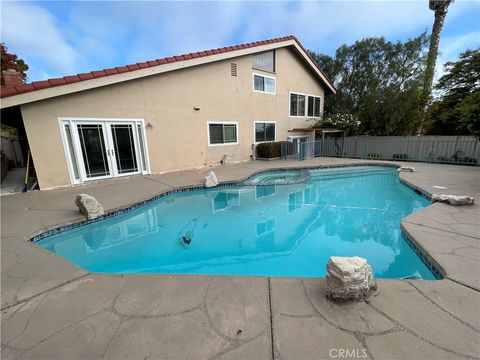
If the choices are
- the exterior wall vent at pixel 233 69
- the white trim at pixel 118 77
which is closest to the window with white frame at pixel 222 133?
the exterior wall vent at pixel 233 69

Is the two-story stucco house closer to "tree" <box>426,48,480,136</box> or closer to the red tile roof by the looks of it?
the red tile roof

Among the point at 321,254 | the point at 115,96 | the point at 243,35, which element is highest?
the point at 243,35

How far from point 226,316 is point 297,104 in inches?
570

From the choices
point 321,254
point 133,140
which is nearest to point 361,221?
point 321,254

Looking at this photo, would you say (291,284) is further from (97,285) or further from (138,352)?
(97,285)

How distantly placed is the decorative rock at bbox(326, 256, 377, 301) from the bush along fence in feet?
36.4

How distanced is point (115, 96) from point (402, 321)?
904 cm

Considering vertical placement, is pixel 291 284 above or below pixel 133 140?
below

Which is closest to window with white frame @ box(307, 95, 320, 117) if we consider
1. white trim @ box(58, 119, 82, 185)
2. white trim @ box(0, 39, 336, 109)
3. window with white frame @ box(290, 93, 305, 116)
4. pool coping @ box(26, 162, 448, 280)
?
window with white frame @ box(290, 93, 305, 116)

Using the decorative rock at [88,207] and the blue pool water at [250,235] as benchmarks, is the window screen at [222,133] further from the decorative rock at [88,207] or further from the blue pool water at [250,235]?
the decorative rock at [88,207]

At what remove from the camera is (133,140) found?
7.98m

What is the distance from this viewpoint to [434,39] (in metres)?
13.5

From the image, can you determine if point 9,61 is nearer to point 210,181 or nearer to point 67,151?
point 67,151

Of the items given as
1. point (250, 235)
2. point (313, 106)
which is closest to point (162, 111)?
point (250, 235)
